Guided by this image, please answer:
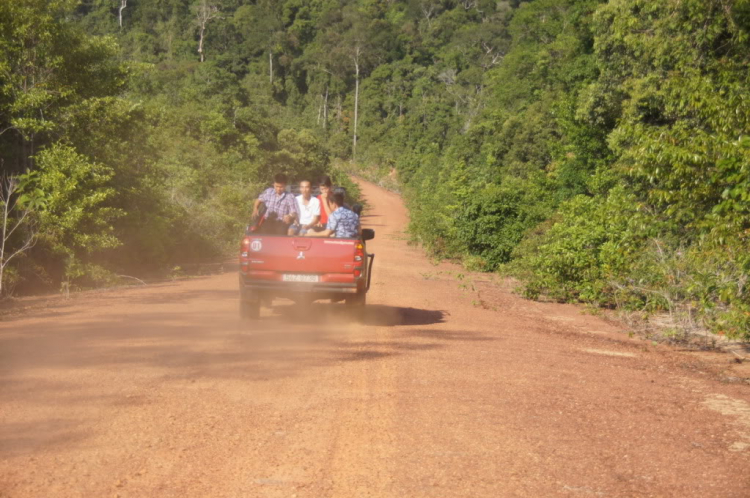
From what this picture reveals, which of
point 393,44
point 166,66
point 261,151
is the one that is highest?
point 393,44

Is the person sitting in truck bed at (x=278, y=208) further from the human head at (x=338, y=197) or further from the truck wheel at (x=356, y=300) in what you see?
the truck wheel at (x=356, y=300)

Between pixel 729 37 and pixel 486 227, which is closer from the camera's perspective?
pixel 729 37

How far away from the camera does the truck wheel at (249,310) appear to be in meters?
10.2

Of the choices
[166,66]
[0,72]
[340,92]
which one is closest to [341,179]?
[166,66]

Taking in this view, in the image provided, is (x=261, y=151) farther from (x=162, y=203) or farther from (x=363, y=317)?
(x=363, y=317)

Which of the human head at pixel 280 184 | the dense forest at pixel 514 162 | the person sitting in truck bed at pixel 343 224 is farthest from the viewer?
the human head at pixel 280 184

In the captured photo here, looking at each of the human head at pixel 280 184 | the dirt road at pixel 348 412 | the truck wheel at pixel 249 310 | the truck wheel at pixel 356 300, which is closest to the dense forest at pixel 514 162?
the dirt road at pixel 348 412

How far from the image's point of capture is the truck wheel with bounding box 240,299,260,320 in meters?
10.2

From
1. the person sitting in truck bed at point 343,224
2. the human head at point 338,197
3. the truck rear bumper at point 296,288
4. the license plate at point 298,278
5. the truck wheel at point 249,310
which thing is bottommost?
the truck wheel at point 249,310

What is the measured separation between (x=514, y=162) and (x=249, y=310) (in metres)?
31.9

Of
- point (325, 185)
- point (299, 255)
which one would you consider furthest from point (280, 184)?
point (299, 255)

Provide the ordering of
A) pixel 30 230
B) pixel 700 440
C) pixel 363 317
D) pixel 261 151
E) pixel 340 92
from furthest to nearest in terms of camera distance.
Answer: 1. pixel 340 92
2. pixel 261 151
3. pixel 30 230
4. pixel 363 317
5. pixel 700 440

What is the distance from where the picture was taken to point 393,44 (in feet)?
305

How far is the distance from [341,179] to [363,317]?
5211 cm
